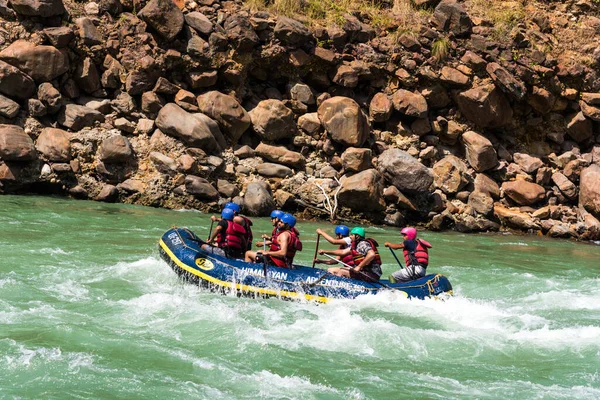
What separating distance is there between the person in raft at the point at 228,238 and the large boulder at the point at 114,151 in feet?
25.1

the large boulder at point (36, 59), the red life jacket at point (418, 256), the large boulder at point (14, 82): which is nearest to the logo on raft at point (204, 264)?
the red life jacket at point (418, 256)

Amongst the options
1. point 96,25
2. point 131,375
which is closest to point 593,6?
point 96,25

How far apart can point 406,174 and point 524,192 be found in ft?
12.0

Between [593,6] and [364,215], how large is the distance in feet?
38.0

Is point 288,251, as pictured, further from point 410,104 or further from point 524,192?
point 524,192

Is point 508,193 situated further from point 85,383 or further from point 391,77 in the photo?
point 85,383

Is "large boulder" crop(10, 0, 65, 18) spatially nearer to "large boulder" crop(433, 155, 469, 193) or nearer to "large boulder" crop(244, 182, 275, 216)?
"large boulder" crop(244, 182, 275, 216)

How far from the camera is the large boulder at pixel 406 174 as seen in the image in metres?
17.6

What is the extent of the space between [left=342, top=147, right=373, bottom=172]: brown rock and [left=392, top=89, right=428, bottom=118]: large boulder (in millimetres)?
2076

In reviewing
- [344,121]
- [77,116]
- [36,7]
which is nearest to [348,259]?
[344,121]

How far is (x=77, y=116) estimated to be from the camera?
17562 mm

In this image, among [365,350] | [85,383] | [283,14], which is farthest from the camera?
[283,14]

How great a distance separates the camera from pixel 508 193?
62.5 feet

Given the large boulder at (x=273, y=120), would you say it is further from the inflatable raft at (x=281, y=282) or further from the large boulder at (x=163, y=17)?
the inflatable raft at (x=281, y=282)
